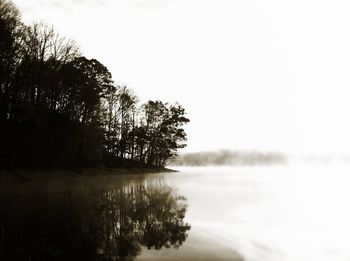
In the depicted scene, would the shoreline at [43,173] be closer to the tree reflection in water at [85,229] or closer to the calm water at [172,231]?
the calm water at [172,231]

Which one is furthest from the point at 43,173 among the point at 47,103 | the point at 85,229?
the point at 85,229

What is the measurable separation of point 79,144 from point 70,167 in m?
4.85

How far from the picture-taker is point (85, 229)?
9.62m

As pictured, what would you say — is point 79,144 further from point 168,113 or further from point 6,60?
point 168,113

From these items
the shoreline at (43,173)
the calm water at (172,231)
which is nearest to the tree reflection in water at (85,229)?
the calm water at (172,231)

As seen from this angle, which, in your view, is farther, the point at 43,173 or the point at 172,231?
the point at 43,173

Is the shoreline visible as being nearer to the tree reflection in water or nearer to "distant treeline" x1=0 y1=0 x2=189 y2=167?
"distant treeline" x1=0 y1=0 x2=189 y2=167

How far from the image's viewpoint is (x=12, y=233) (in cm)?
891

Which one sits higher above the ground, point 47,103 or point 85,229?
point 47,103

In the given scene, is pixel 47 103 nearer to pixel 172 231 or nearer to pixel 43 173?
pixel 43 173

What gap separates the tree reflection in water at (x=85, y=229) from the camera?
726 centimetres

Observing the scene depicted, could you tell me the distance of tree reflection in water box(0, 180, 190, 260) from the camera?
7262 mm

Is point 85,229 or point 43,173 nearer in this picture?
point 85,229

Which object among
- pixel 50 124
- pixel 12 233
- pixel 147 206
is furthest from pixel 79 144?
pixel 12 233
